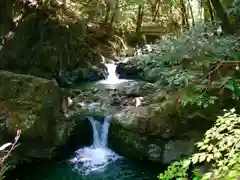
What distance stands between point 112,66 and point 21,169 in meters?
6.76

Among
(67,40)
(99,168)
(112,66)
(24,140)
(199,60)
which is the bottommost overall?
(99,168)

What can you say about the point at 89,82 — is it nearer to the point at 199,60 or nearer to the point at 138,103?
the point at 138,103

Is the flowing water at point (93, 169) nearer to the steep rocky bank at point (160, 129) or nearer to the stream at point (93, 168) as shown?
the stream at point (93, 168)

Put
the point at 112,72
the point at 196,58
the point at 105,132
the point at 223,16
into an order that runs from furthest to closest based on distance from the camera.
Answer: the point at 112,72
the point at 105,132
the point at 223,16
the point at 196,58

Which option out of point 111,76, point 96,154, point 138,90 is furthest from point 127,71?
point 96,154

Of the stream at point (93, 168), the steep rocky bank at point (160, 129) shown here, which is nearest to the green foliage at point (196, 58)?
the steep rocky bank at point (160, 129)

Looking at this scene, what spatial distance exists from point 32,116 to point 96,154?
69.9 inches

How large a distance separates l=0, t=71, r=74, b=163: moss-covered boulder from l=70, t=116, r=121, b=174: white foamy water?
1.91 feet

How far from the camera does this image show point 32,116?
5.81 meters

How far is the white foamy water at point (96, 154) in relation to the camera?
6.11 metres

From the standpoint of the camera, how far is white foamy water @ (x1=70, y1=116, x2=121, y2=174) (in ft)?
20.0

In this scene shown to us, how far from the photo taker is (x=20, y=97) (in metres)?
5.95

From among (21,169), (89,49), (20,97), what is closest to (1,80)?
(20,97)

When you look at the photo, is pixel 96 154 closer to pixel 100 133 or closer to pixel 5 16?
pixel 100 133
